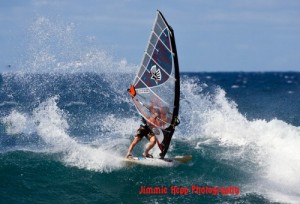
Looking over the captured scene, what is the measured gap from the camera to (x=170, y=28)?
30.9 ft

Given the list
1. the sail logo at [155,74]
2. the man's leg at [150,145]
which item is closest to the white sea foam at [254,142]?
the man's leg at [150,145]

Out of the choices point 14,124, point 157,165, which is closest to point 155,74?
point 157,165

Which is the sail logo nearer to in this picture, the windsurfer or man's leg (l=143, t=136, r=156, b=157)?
the windsurfer

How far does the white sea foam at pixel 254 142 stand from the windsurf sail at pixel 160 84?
2239 millimetres

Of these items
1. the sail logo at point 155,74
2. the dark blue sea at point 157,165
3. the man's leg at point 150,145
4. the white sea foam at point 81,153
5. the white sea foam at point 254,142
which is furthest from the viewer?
the man's leg at point 150,145

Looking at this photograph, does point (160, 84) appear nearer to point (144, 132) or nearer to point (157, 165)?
point (144, 132)

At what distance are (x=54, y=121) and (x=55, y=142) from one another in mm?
1753

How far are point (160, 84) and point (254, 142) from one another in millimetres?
4629

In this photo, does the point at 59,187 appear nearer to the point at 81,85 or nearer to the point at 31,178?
the point at 31,178

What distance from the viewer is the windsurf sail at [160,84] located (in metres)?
9.62

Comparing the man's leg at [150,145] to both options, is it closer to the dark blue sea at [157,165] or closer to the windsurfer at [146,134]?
the windsurfer at [146,134]

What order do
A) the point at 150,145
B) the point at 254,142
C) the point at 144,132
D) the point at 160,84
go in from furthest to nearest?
the point at 254,142
the point at 144,132
the point at 150,145
the point at 160,84

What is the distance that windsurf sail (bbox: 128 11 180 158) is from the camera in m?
9.62

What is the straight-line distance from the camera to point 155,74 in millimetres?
10164
